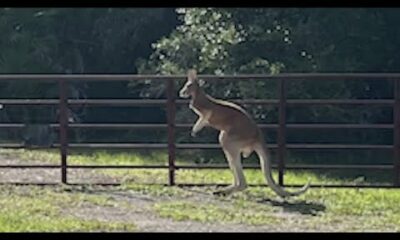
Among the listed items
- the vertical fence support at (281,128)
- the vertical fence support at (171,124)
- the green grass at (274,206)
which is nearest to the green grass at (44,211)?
the green grass at (274,206)

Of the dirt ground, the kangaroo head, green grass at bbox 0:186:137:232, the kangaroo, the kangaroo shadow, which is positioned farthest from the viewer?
the kangaroo head

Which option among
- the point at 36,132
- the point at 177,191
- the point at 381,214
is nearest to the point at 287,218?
the point at 381,214

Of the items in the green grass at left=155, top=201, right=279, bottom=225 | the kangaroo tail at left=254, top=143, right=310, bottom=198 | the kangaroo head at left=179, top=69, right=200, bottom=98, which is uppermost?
the kangaroo head at left=179, top=69, right=200, bottom=98

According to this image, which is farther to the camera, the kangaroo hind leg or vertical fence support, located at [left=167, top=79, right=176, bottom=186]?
vertical fence support, located at [left=167, top=79, right=176, bottom=186]

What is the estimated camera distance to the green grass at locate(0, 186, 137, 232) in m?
6.57

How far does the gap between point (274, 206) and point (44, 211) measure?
6.36 ft

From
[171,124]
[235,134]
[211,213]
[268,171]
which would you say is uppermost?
[171,124]

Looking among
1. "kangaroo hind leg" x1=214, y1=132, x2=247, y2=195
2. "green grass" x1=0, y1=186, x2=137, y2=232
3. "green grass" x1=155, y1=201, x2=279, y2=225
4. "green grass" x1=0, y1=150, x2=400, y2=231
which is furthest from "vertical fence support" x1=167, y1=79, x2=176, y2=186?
→ "green grass" x1=155, y1=201, x2=279, y2=225

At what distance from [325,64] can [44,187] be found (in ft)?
26.1

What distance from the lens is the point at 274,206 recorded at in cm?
829

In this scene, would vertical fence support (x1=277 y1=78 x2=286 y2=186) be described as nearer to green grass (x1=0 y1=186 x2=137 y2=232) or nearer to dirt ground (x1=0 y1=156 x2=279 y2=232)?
dirt ground (x1=0 y1=156 x2=279 y2=232)

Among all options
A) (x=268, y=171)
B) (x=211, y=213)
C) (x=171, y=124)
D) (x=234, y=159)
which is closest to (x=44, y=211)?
(x=211, y=213)

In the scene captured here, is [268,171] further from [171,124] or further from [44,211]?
[44,211]
